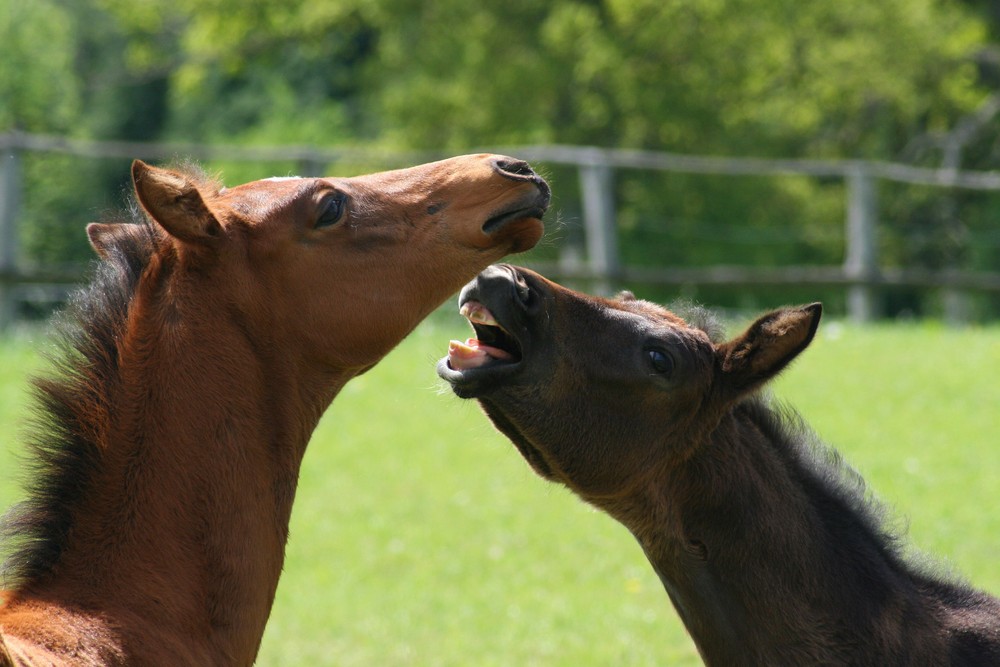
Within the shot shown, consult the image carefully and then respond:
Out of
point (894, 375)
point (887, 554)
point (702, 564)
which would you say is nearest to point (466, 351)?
point (702, 564)

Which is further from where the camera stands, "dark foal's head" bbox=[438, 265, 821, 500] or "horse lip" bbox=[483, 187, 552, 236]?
Answer: "dark foal's head" bbox=[438, 265, 821, 500]

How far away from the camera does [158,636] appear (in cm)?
284

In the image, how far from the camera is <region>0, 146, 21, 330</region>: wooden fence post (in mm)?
10938

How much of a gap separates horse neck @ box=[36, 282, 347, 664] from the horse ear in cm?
20

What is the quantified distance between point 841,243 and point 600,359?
23.3 metres

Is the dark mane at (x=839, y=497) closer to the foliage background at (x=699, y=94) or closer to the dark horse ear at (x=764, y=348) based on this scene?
the dark horse ear at (x=764, y=348)

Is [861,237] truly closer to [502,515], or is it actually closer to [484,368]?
[502,515]

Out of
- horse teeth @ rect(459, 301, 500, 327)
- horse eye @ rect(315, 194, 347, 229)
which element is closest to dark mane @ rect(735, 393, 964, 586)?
horse teeth @ rect(459, 301, 500, 327)

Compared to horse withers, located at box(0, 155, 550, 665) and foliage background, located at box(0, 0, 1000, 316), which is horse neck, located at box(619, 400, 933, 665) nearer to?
horse withers, located at box(0, 155, 550, 665)

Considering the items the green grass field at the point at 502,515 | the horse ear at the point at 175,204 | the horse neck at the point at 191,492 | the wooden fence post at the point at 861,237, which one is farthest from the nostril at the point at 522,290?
the wooden fence post at the point at 861,237

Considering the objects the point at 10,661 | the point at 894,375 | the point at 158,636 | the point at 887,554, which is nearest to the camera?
the point at 10,661

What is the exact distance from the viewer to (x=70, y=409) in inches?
120

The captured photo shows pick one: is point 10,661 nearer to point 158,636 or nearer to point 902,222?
point 158,636

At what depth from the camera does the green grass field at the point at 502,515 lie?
21.4 ft
